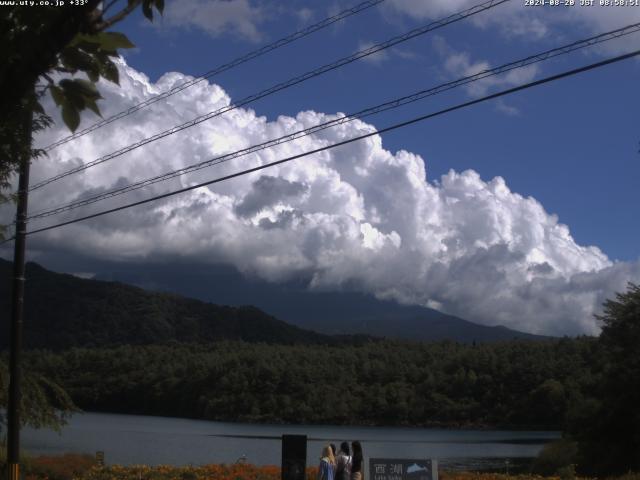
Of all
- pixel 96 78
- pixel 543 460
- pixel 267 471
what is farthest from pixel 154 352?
pixel 96 78

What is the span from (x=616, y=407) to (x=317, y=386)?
78974mm

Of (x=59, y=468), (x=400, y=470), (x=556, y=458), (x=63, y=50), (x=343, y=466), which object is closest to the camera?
(x=63, y=50)

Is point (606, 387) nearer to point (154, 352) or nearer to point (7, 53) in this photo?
point (7, 53)

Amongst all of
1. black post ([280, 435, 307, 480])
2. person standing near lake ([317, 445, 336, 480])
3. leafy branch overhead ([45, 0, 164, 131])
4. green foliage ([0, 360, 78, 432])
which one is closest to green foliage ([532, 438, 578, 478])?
person standing near lake ([317, 445, 336, 480])

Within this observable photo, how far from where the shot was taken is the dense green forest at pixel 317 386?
100938 millimetres

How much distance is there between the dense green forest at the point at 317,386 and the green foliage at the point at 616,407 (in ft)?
199

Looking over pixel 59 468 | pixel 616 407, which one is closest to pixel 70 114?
pixel 59 468

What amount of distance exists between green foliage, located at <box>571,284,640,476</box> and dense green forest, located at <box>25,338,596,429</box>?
199 feet

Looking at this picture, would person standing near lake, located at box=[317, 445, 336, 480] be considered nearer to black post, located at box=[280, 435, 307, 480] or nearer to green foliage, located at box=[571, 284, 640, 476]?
black post, located at box=[280, 435, 307, 480]

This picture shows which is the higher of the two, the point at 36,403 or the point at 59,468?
the point at 36,403

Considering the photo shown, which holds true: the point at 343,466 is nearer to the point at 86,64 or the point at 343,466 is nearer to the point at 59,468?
the point at 59,468

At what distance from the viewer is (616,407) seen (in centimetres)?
3400

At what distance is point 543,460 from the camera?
3728 cm

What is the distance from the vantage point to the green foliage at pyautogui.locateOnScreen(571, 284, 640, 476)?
3316cm
